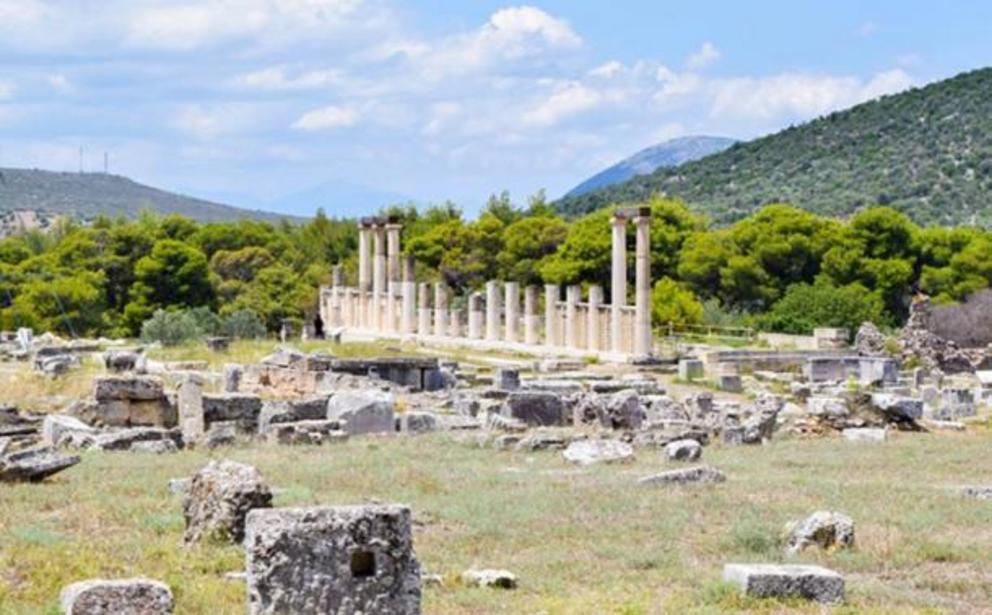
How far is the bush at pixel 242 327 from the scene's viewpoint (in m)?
58.5

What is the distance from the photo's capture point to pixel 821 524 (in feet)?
41.8

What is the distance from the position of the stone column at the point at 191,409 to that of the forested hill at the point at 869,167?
77.9m

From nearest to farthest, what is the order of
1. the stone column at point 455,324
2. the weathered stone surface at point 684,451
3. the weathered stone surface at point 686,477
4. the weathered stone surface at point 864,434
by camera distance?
the weathered stone surface at point 686,477 < the weathered stone surface at point 684,451 < the weathered stone surface at point 864,434 < the stone column at point 455,324

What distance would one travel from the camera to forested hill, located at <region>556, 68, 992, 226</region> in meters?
105

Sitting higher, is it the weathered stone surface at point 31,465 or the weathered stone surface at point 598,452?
the weathered stone surface at point 31,465

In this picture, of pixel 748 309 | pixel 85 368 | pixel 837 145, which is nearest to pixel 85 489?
pixel 85 368

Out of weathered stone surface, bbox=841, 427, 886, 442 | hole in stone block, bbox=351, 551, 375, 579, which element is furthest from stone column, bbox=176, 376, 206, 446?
hole in stone block, bbox=351, 551, 375, 579

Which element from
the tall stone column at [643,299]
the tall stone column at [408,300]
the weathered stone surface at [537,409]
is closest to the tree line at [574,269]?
the tall stone column at [408,300]

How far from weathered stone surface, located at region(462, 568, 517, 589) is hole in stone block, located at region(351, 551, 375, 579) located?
190 centimetres

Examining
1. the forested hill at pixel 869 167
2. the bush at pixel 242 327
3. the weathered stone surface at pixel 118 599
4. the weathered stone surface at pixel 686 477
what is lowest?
the weathered stone surface at pixel 686 477

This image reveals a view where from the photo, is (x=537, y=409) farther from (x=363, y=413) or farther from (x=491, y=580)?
(x=491, y=580)

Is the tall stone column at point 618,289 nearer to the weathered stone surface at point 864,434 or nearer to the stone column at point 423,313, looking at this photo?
the stone column at point 423,313

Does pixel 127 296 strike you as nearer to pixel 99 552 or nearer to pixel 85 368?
pixel 85 368

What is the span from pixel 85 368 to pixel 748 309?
1448 inches
